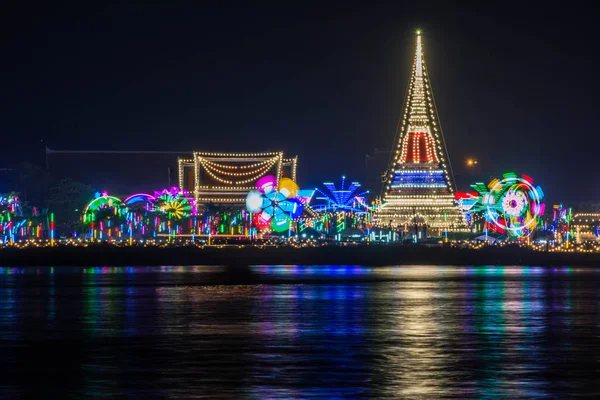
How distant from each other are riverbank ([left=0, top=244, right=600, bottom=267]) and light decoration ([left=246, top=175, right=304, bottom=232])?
13943 mm

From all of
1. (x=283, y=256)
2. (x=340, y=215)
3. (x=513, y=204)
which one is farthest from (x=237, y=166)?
(x=283, y=256)

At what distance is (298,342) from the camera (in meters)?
29.9

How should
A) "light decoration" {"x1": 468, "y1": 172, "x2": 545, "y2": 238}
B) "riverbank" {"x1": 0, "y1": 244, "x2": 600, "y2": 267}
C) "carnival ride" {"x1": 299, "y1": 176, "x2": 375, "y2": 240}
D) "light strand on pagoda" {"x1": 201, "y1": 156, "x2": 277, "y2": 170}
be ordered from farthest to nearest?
"light strand on pagoda" {"x1": 201, "y1": 156, "x2": 277, "y2": 170} < "carnival ride" {"x1": 299, "y1": 176, "x2": 375, "y2": 240} < "light decoration" {"x1": 468, "y1": 172, "x2": 545, "y2": 238} < "riverbank" {"x1": 0, "y1": 244, "x2": 600, "y2": 267}

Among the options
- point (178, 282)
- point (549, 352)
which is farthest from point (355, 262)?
point (549, 352)

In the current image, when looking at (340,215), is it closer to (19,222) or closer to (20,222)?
(20,222)

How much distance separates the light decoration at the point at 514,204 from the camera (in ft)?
356

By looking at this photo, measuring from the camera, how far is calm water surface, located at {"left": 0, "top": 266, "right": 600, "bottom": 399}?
22594mm

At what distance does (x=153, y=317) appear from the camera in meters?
37.4

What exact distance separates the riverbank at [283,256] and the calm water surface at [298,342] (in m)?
36.4

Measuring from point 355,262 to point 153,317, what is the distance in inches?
2316

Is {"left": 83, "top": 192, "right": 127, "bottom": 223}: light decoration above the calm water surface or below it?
above

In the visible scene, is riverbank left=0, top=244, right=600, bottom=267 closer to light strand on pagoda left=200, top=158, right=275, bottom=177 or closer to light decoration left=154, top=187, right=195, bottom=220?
light decoration left=154, top=187, right=195, bottom=220

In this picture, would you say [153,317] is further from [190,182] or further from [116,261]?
[190,182]

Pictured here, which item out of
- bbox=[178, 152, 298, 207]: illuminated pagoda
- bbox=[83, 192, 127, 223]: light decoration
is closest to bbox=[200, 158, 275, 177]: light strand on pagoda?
bbox=[178, 152, 298, 207]: illuminated pagoda
